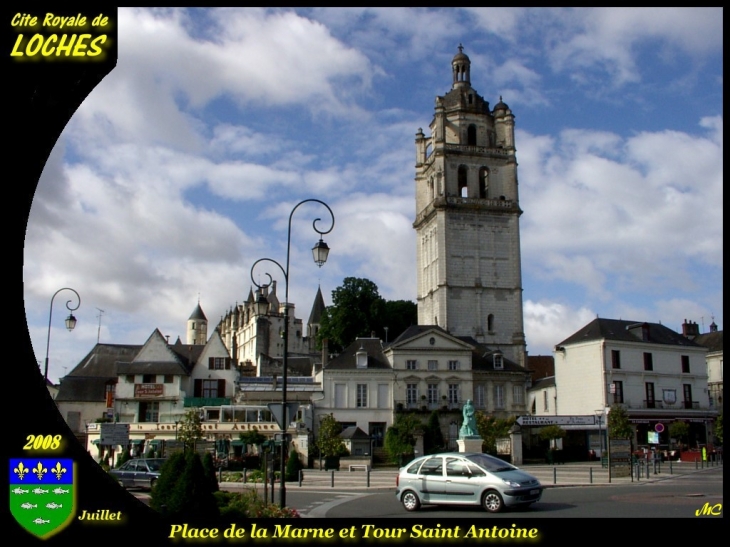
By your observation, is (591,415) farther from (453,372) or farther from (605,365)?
(453,372)

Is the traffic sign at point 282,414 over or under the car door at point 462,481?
over

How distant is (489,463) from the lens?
17.8 meters

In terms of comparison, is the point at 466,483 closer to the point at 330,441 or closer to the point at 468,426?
the point at 468,426

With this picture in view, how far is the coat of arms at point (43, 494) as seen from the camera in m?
10.2

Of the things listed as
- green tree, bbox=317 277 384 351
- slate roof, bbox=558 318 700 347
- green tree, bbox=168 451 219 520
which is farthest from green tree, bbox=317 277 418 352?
green tree, bbox=168 451 219 520

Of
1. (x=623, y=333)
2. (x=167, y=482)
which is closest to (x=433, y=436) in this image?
(x=623, y=333)

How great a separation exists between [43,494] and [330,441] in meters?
35.8

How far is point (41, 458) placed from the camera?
34.6 ft

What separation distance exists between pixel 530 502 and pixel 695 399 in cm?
4402

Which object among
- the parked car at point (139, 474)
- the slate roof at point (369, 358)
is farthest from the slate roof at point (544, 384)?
the parked car at point (139, 474)

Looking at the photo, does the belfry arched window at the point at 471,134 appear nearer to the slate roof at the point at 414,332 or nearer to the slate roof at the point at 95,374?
the slate roof at the point at 414,332

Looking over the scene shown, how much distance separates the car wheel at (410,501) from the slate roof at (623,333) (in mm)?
38370

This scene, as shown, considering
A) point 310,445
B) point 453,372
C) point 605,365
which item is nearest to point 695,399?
point 605,365

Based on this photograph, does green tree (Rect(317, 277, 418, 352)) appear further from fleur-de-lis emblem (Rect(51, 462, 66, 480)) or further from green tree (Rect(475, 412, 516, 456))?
fleur-de-lis emblem (Rect(51, 462, 66, 480))
